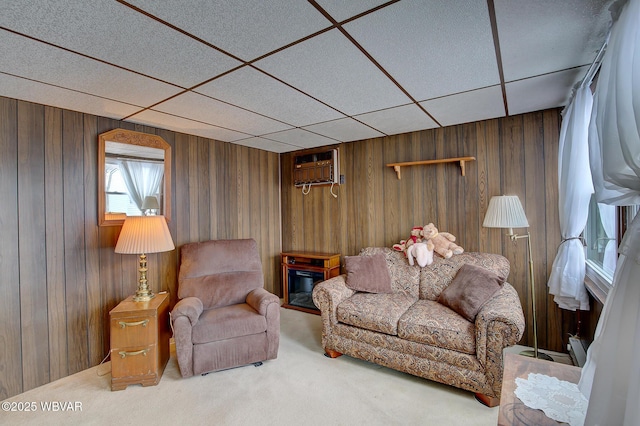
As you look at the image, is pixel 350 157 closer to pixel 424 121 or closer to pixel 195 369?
pixel 424 121

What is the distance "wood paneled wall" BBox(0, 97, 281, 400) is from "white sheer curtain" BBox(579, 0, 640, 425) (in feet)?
11.3

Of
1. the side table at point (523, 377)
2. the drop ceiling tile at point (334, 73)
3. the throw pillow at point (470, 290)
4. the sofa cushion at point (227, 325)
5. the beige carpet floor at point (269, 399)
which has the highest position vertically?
the drop ceiling tile at point (334, 73)

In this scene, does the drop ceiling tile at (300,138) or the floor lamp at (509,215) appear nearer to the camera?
the floor lamp at (509,215)

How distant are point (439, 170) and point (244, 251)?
2401 mm

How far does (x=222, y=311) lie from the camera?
9.07ft

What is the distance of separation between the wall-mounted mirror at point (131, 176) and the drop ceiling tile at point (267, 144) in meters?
0.96

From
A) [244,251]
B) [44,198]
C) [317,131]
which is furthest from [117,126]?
[317,131]

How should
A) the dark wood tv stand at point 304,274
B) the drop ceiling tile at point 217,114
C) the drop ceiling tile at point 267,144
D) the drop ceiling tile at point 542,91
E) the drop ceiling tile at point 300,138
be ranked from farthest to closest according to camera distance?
the dark wood tv stand at point 304,274
the drop ceiling tile at point 267,144
the drop ceiling tile at point 300,138
the drop ceiling tile at point 217,114
the drop ceiling tile at point 542,91

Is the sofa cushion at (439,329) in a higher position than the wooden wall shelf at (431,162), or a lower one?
lower

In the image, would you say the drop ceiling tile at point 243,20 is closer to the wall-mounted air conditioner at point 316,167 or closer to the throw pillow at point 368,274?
the throw pillow at point 368,274

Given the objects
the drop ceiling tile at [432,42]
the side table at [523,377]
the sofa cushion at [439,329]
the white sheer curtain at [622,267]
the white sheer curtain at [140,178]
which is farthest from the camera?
the white sheer curtain at [140,178]

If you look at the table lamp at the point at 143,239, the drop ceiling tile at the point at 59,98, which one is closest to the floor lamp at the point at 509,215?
the table lamp at the point at 143,239

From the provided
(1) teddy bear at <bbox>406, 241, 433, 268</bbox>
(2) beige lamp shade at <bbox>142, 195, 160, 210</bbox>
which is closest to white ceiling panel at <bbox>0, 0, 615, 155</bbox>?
(2) beige lamp shade at <bbox>142, 195, 160, 210</bbox>

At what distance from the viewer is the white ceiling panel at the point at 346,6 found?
1.26 metres
